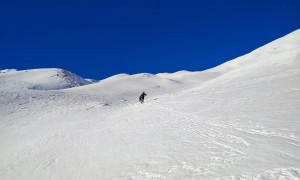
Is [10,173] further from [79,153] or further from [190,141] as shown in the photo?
[190,141]

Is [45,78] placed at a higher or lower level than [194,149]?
higher

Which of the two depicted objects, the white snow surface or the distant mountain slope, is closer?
the white snow surface

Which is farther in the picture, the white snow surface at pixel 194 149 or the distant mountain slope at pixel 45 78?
the distant mountain slope at pixel 45 78

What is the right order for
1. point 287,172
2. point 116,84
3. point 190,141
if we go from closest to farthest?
point 287,172 < point 190,141 < point 116,84

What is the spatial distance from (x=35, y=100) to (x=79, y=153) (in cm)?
3218

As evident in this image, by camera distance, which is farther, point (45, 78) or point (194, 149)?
point (45, 78)

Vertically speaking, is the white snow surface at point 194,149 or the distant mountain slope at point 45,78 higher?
the distant mountain slope at point 45,78

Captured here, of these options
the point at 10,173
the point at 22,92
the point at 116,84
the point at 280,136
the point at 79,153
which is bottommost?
the point at 10,173

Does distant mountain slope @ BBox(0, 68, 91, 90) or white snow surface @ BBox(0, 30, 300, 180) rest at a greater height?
distant mountain slope @ BBox(0, 68, 91, 90)

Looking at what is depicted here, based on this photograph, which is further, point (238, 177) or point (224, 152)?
point (224, 152)

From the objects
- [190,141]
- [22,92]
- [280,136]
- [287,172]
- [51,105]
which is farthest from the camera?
[22,92]

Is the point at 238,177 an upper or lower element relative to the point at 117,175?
upper

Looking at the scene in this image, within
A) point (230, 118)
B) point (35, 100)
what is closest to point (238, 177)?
point (230, 118)

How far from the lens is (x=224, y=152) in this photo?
33.6 ft
